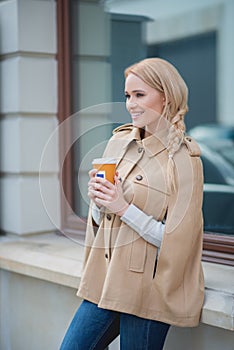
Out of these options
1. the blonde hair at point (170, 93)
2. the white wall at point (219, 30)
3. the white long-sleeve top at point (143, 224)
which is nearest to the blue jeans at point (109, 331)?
the white long-sleeve top at point (143, 224)

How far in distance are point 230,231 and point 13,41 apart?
1.69 metres

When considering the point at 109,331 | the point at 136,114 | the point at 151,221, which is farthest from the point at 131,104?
the point at 109,331

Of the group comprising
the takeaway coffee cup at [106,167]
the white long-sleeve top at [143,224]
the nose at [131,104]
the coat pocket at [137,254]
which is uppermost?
the nose at [131,104]

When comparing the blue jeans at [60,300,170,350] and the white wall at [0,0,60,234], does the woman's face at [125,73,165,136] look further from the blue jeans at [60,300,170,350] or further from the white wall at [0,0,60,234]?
the white wall at [0,0,60,234]

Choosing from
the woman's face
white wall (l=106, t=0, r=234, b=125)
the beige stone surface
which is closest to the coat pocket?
the woman's face

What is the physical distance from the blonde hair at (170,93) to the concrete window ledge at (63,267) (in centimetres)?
52

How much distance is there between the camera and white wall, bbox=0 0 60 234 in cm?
405

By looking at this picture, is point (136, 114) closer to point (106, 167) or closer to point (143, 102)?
point (143, 102)

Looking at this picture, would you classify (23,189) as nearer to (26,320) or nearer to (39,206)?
(39,206)

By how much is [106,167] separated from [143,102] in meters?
0.29

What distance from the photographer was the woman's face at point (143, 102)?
8.28 feet

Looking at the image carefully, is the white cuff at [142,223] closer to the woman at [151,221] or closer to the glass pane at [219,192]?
the woman at [151,221]

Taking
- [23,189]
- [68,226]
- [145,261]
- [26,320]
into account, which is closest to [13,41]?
[23,189]

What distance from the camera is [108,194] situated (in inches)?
97.0
